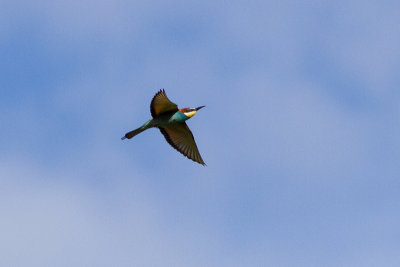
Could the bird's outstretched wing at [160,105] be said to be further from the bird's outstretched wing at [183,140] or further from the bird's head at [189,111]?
the bird's outstretched wing at [183,140]

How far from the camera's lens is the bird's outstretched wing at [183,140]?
13.7 meters

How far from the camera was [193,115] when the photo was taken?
536 inches

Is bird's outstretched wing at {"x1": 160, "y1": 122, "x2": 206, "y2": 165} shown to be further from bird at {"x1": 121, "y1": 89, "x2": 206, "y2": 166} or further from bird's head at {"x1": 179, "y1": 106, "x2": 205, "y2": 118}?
bird's head at {"x1": 179, "y1": 106, "x2": 205, "y2": 118}

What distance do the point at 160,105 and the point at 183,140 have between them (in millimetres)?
895

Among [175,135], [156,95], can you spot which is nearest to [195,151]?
[175,135]

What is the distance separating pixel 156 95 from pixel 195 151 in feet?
4.44

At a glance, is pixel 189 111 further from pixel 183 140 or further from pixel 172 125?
pixel 183 140

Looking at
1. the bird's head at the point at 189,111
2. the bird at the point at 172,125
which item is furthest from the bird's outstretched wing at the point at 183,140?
the bird's head at the point at 189,111

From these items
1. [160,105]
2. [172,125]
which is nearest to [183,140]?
[172,125]

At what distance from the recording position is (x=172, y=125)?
44.5 ft

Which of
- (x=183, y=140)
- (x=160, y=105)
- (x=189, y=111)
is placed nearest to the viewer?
(x=160, y=105)

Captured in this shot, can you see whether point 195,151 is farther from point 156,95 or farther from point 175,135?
point 156,95

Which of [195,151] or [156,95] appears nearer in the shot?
[156,95]

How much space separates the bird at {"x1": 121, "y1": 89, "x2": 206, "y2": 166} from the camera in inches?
514
